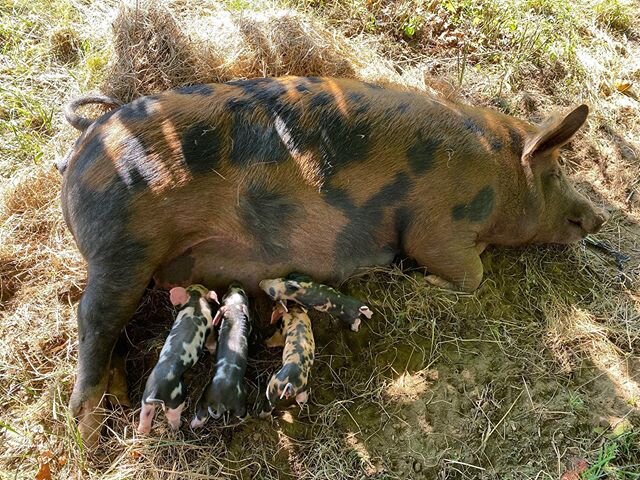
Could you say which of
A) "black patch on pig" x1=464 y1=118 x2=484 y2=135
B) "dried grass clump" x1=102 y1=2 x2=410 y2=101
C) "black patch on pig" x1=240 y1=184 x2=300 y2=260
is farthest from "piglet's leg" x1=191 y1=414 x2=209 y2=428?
"dried grass clump" x1=102 y1=2 x2=410 y2=101

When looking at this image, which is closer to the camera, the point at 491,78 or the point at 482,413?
the point at 482,413

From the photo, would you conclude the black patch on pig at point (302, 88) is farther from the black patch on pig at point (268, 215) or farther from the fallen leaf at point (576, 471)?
the fallen leaf at point (576, 471)

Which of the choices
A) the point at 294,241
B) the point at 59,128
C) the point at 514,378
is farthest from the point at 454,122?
the point at 59,128

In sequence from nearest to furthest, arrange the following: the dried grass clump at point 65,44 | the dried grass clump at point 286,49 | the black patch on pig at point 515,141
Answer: the black patch on pig at point 515,141 → the dried grass clump at point 286,49 → the dried grass clump at point 65,44

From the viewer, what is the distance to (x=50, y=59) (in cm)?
511

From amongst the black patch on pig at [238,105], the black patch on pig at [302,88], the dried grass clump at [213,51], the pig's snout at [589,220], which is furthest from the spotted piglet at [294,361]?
the dried grass clump at [213,51]

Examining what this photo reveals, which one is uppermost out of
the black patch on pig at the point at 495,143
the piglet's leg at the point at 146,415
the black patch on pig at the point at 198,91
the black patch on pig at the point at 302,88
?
the black patch on pig at the point at 198,91

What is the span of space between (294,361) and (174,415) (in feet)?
2.18

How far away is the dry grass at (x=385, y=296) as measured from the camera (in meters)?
3.09

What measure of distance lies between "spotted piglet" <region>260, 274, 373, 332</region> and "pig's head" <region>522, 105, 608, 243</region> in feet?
4.58

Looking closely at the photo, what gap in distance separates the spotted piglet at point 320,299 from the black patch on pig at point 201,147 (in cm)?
77

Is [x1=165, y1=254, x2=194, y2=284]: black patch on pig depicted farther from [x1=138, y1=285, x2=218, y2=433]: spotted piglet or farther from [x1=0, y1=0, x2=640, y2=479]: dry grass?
[x1=0, y1=0, x2=640, y2=479]: dry grass

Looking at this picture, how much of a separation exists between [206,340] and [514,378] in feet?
5.95

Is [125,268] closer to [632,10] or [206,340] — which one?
[206,340]
